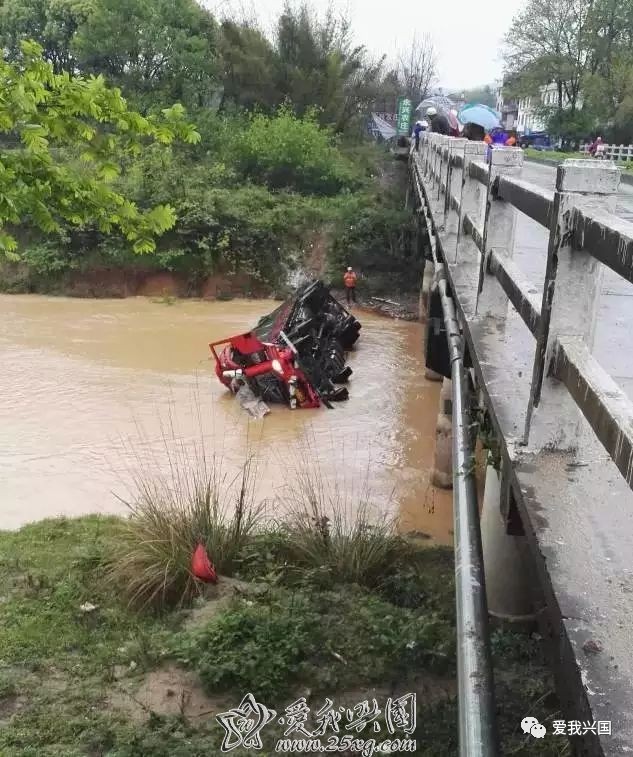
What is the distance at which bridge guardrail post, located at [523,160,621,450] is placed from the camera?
251cm

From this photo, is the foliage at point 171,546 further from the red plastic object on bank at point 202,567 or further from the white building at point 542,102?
the white building at point 542,102

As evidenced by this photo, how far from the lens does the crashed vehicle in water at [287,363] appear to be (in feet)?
47.9

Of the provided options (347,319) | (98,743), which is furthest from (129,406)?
(98,743)

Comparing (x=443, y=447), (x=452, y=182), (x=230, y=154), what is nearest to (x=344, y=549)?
(x=452, y=182)

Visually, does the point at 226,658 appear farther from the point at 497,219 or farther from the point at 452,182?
the point at 452,182

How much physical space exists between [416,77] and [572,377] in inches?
2339

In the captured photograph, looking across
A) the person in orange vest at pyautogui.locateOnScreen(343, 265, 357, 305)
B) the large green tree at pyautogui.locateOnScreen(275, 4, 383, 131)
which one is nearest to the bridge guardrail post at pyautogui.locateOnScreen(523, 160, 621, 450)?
the person in orange vest at pyautogui.locateOnScreen(343, 265, 357, 305)

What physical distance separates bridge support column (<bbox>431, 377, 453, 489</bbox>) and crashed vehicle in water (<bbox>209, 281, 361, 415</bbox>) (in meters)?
4.31

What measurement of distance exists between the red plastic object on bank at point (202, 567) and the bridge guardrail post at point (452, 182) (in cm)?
342

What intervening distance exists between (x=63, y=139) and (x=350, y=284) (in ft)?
62.8

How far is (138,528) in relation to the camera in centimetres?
677

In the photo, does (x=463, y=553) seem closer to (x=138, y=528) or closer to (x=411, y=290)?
(x=138, y=528)

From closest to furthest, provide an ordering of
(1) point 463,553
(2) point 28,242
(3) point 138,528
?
(1) point 463,553, (3) point 138,528, (2) point 28,242

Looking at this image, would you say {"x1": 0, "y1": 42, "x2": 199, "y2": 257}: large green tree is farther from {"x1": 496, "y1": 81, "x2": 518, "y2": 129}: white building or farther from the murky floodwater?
{"x1": 496, "y1": 81, "x2": 518, "y2": 129}: white building
